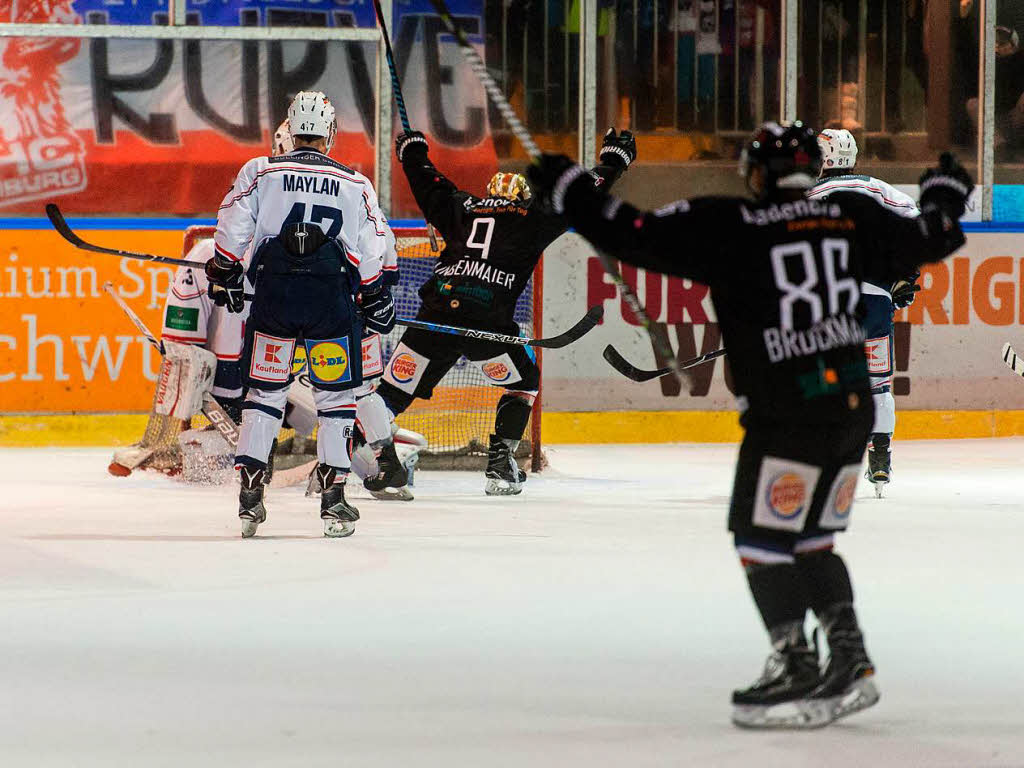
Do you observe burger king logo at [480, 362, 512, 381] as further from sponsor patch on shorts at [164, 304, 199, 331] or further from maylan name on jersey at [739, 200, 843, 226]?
maylan name on jersey at [739, 200, 843, 226]

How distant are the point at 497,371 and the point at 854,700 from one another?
12.7ft

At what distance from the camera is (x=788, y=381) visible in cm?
295

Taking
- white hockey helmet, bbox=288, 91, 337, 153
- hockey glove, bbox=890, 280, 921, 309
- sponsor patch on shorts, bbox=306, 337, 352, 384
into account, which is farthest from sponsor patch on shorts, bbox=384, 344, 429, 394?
hockey glove, bbox=890, 280, 921, 309

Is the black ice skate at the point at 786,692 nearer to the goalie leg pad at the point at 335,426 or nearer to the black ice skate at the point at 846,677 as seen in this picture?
the black ice skate at the point at 846,677

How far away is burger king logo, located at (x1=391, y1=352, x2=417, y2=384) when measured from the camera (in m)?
6.52

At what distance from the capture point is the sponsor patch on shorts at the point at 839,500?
2979 mm

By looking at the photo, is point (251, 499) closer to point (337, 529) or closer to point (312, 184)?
point (337, 529)

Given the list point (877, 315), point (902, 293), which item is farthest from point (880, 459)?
point (902, 293)

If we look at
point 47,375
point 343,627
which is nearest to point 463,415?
point 47,375

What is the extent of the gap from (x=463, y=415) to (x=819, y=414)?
495 centimetres

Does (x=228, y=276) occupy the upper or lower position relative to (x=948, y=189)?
lower

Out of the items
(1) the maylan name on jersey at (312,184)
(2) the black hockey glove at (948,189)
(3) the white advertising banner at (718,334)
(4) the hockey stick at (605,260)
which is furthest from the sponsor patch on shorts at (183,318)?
(2) the black hockey glove at (948,189)

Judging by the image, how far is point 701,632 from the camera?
A: 3.66 meters

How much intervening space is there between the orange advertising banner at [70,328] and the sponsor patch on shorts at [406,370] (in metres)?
2.19
